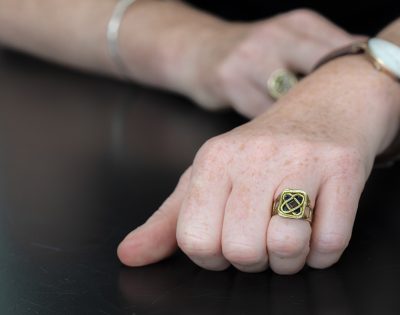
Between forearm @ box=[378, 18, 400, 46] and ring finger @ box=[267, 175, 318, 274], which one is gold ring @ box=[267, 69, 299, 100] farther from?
ring finger @ box=[267, 175, 318, 274]

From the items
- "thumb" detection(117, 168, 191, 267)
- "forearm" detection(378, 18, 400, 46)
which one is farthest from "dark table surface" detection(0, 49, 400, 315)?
"forearm" detection(378, 18, 400, 46)

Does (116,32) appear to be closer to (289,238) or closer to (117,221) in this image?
(117,221)

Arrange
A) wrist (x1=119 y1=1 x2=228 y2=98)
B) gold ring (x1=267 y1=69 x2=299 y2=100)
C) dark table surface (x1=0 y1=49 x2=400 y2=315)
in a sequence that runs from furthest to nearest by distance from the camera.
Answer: wrist (x1=119 y1=1 x2=228 y2=98) < gold ring (x1=267 y1=69 x2=299 y2=100) < dark table surface (x1=0 y1=49 x2=400 y2=315)

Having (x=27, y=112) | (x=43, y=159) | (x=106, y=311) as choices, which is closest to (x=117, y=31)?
(x=27, y=112)

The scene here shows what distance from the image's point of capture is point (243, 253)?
0.71m

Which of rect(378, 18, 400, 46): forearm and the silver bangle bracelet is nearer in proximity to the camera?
rect(378, 18, 400, 46): forearm

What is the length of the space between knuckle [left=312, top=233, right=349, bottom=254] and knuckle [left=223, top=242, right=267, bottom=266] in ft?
0.17

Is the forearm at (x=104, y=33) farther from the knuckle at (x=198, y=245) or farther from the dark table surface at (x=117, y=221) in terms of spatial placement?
the knuckle at (x=198, y=245)

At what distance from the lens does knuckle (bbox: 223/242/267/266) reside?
706 millimetres

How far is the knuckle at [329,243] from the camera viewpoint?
2.36 ft


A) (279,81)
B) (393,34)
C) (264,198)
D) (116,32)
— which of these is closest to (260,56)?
(279,81)

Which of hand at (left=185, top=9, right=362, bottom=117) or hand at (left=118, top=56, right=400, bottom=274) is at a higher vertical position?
hand at (left=118, top=56, right=400, bottom=274)

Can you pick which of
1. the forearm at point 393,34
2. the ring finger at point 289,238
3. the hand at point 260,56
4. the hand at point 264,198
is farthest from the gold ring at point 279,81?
the ring finger at point 289,238

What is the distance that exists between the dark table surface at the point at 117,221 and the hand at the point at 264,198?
0.07 ft
